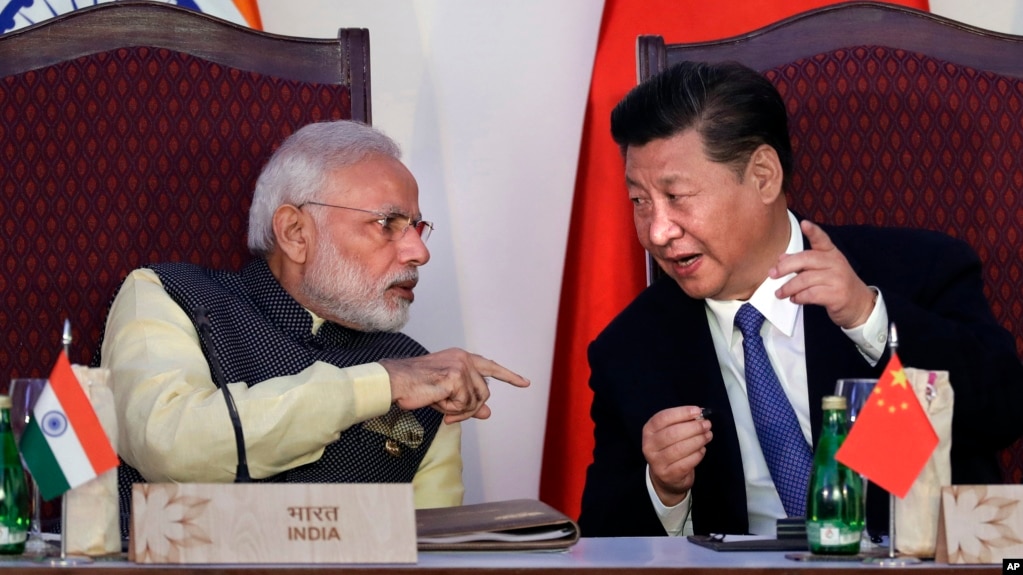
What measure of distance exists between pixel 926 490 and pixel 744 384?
0.84m

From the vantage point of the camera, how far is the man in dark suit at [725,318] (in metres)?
2.08

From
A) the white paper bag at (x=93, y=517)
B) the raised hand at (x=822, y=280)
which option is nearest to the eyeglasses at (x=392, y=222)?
the raised hand at (x=822, y=280)

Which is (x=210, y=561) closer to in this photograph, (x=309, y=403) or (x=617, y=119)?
(x=309, y=403)

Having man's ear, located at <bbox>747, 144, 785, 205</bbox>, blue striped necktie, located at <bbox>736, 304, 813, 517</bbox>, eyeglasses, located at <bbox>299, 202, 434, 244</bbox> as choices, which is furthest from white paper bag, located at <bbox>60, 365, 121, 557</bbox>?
man's ear, located at <bbox>747, 144, 785, 205</bbox>

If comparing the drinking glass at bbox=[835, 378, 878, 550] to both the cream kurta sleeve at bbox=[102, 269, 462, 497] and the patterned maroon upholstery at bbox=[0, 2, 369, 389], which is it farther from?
the patterned maroon upholstery at bbox=[0, 2, 369, 389]

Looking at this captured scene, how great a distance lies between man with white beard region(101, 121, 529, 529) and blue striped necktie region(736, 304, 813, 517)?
426 mm

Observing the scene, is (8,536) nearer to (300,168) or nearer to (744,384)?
(300,168)

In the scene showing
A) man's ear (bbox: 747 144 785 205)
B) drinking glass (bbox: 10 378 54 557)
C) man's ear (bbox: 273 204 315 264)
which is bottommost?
drinking glass (bbox: 10 378 54 557)

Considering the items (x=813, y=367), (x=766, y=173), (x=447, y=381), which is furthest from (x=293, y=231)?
(x=813, y=367)

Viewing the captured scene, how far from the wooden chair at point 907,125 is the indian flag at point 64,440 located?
57.5 inches

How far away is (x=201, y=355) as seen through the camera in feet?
6.97

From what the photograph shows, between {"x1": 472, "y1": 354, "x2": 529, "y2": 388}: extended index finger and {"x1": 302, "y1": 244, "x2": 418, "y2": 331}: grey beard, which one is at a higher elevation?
{"x1": 302, "y1": 244, "x2": 418, "y2": 331}: grey beard

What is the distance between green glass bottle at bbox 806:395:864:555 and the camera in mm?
1375

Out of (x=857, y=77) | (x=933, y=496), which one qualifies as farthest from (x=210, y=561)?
(x=857, y=77)
